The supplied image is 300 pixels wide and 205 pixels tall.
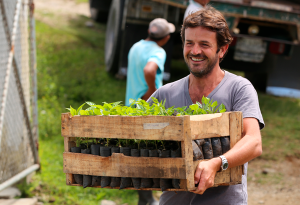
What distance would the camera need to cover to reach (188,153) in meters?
1.74

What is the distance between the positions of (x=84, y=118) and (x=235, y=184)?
2.86ft

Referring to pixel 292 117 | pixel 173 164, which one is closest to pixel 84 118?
pixel 173 164

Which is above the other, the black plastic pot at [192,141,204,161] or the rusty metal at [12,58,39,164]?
the black plastic pot at [192,141,204,161]

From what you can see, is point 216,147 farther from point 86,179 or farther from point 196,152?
point 86,179

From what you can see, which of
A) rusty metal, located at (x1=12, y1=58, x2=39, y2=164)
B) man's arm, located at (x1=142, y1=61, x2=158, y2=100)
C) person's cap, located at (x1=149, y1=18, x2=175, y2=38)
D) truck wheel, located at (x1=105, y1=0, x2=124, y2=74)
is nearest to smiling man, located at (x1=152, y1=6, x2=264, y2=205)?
man's arm, located at (x1=142, y1=61, x2=158, y2=100)

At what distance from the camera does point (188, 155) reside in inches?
68.3

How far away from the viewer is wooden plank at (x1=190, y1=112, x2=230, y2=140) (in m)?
1.78

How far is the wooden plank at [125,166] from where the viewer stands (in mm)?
1786

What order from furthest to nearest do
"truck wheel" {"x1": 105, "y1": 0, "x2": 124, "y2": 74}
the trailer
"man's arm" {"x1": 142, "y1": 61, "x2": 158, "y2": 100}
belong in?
"truck wheel" {"x1": 105, "y1": 0, "x2": 124, "y2": 74} < the trailer < "man's arm" {"x1": 142, "y1": 61, "x2": 158, "y2": 100}

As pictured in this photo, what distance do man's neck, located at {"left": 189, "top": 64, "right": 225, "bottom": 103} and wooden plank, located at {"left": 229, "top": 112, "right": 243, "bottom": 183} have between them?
288 millimetres

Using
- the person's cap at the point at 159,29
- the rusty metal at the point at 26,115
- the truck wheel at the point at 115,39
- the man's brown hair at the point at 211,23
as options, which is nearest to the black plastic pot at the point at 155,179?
the man's brown hair at the point at 211,23

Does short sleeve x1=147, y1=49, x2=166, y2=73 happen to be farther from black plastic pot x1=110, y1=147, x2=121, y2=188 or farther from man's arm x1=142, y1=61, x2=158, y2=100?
black plastic pot x1=110, y1=147, x2=121, y2=188

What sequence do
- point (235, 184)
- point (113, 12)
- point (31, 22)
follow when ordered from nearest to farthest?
1. point (235, 184)
2. point (31, 22)
3. point (113, 12)

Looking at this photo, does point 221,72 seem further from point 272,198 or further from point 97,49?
point 97,49
